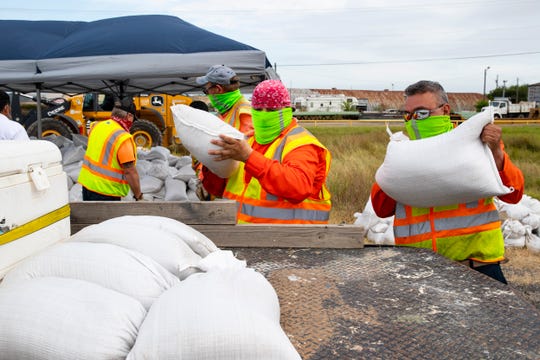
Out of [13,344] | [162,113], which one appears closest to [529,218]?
[13,344]

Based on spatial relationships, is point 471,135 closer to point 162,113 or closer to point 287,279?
point 287,279

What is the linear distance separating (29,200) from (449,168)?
159 cm

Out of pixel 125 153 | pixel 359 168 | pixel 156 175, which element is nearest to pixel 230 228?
pixel 125 153

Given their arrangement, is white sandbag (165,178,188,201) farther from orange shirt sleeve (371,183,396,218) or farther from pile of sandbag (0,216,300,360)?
pile of sandbag (0,216,300,360)

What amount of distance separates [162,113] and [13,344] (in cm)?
1587

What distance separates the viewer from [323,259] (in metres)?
2.04

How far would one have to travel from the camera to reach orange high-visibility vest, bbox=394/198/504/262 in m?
2.34

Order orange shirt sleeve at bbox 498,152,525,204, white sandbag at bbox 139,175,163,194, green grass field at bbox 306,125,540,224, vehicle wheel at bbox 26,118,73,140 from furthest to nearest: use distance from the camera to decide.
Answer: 1. vehicle wheel at bbox 26,118,73,140
2. green grass field at bbox 306,125,540,224
3. white sandbag at bbox 139,175,163,194
4. orange shirt sleeve at bbox 498,152,525,204

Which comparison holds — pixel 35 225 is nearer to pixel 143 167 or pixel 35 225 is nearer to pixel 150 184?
pixel 150 184

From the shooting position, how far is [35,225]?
5.17 feet

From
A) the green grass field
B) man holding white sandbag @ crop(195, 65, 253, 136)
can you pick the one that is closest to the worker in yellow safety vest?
man holding white sandbag @ crop(195, 65, 253, 136)

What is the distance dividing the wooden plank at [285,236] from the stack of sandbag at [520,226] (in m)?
4.89

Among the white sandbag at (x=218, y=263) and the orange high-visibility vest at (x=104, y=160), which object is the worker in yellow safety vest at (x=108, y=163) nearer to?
the orange high-visibility vest at (x=104, y=160)

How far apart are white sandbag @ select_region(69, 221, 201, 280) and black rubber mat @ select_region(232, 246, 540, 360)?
0.33 metres
